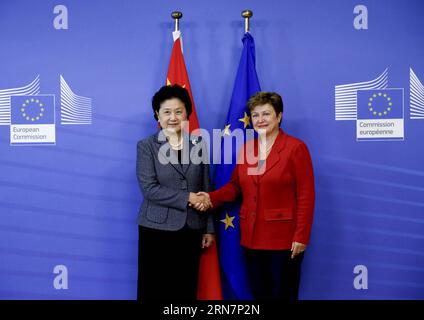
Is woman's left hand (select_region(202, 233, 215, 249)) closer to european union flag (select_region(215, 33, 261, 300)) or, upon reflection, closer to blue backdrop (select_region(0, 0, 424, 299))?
european union flag (select_region(215, 33, 261, 300))

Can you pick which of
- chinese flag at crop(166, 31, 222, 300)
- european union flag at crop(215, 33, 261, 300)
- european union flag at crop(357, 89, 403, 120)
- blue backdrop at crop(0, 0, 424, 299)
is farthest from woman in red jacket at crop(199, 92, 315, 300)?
european union flag at crop(357, 89, 403, 120)

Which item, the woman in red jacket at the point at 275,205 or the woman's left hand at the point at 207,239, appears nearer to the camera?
the woman in red jacket at the point at 275,205

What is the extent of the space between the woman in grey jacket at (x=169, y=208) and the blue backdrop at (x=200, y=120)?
484 mm

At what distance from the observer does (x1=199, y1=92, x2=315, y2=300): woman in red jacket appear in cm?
205

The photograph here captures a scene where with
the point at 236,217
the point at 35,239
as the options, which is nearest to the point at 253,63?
the point at 236,217

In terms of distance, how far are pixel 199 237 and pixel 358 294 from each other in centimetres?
121

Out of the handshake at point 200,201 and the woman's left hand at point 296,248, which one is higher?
the handshake at point 200,201

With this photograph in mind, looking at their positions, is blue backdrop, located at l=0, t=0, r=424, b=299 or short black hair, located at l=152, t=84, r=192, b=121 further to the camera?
blue backdrop, located at l=0, t=0, r=424, b=299

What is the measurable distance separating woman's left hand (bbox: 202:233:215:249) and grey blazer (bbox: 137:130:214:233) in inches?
4.4

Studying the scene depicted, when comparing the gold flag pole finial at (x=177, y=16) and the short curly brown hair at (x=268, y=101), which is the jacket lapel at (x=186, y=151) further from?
the gold flag pole finial at (x=177, y=16)

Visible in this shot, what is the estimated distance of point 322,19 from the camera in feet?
8.48

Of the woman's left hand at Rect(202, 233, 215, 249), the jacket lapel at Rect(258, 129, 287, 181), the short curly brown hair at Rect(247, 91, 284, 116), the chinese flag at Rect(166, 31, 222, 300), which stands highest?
the short curly brown hair at Rect(247, 91, 284, 116)

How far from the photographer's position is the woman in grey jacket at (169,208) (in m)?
2.09

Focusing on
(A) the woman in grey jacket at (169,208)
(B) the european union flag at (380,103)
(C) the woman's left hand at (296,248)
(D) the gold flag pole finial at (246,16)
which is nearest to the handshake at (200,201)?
(A) the woman in grey jacket at (169,208)
